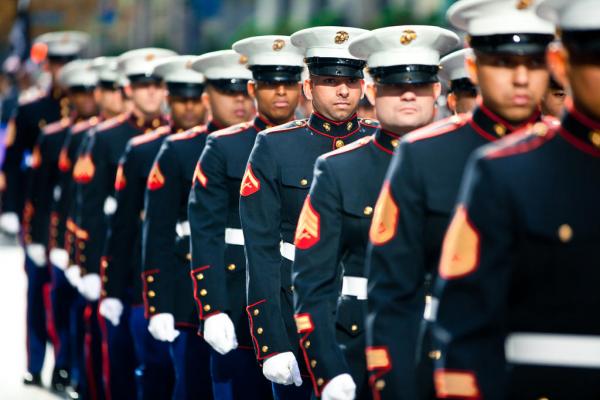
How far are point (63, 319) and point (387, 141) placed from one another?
5.63 metres

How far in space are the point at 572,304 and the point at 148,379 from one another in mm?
4743

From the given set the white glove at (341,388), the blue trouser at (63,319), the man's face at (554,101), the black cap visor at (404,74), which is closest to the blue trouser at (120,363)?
the blue trouser at (63,319)

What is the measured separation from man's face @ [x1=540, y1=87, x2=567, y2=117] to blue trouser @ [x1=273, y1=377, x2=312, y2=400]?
4.71 feet

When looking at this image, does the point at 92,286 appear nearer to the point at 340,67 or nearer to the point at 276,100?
the point at 276,100

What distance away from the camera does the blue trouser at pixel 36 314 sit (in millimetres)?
10648

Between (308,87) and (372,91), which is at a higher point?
(372,91)

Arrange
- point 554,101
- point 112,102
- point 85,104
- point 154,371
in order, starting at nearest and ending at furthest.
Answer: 1. point 554,101
2. point 154,371
3. point 112,102
4. point 85,104

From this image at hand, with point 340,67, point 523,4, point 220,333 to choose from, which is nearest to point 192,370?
point 220,333

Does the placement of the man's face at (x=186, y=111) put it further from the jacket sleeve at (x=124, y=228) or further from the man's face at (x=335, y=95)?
the man's face at (x=335, y=95)

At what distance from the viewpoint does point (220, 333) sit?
6473 mm

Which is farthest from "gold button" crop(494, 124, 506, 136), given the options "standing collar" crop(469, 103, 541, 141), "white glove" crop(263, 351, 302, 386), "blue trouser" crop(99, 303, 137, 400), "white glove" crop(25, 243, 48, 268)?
"white glove" crop(25, 243, 48, 268)

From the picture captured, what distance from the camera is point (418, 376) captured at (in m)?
4.19

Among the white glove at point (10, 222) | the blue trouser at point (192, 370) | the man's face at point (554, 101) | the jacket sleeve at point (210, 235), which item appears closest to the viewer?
the man's face at point (554, 101)

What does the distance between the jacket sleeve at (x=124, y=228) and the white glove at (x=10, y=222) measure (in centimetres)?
349
